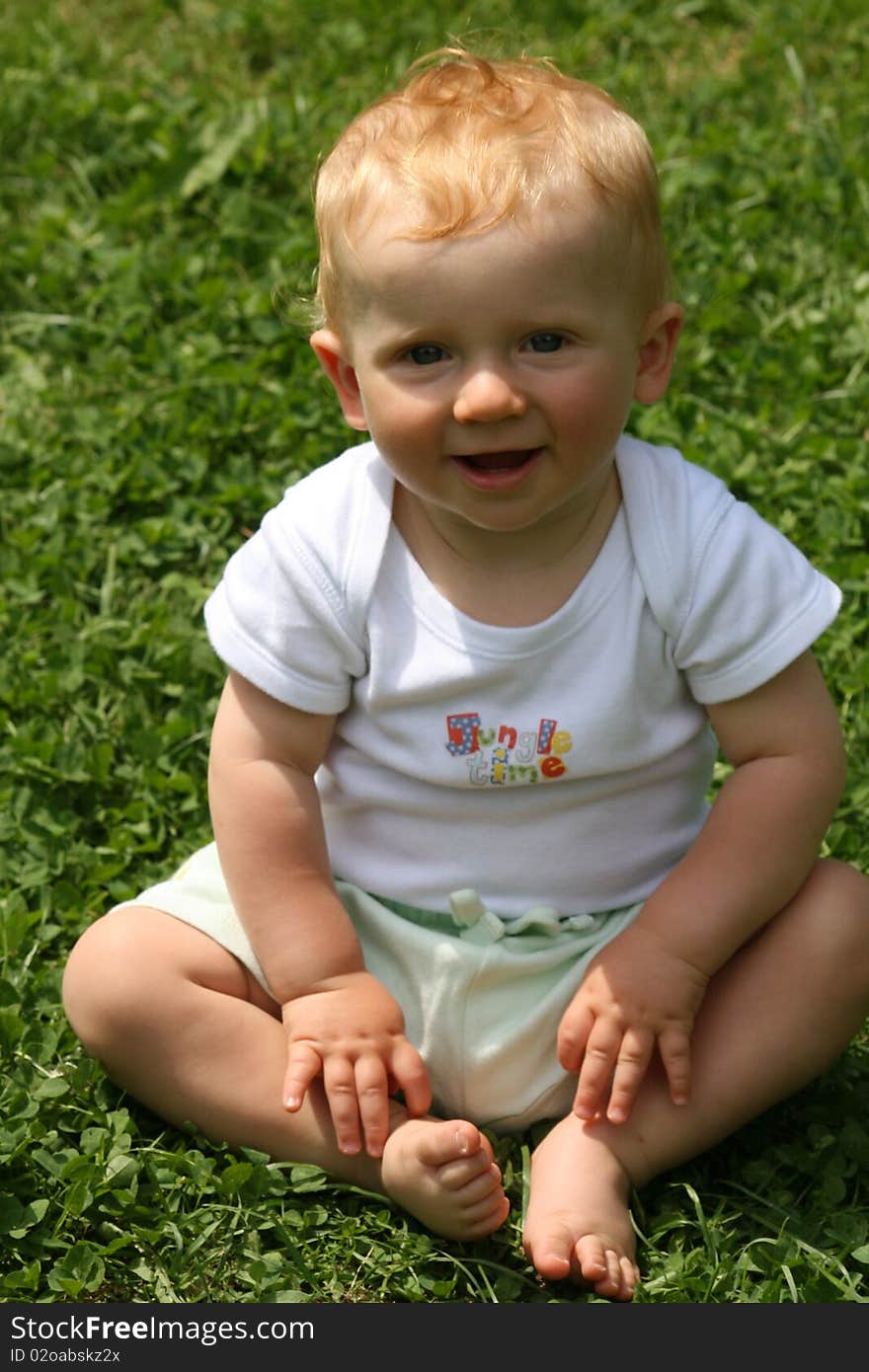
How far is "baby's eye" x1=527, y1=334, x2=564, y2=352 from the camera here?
2236 millimetres

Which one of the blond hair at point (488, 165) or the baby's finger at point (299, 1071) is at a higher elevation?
the blond hair at point (488, 165)

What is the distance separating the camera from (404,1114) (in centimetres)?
246

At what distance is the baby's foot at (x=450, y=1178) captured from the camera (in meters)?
2.31

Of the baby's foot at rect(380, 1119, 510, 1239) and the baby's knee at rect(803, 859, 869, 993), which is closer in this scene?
the baby's foot at rect(380, 1119, 510, 1239)

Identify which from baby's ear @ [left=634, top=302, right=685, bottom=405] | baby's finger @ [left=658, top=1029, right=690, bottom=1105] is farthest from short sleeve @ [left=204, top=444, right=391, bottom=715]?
baby's finger @ [left=658, top=1029, right=690, bottom=1105]

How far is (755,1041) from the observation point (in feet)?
8.11

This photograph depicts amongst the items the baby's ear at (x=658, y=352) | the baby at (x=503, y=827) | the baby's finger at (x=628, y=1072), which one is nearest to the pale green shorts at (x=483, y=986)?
the baby at (x=503, y=827)

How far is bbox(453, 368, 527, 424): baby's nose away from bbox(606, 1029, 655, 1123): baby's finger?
0.78m

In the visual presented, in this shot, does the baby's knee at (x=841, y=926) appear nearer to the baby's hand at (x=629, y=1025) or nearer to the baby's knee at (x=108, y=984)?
the baby's hand at (x=629, y=1025)

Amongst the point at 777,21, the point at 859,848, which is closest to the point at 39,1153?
the point at 859,848

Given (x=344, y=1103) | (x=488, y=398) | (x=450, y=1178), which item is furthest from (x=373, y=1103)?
(x=488, y=398)

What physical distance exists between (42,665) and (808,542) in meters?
1.35

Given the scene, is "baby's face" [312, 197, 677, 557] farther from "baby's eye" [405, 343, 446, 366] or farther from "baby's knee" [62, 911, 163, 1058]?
"baby's knee" [62, 911, 163, 1058]

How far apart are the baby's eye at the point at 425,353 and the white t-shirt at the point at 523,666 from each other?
293 millimetres
